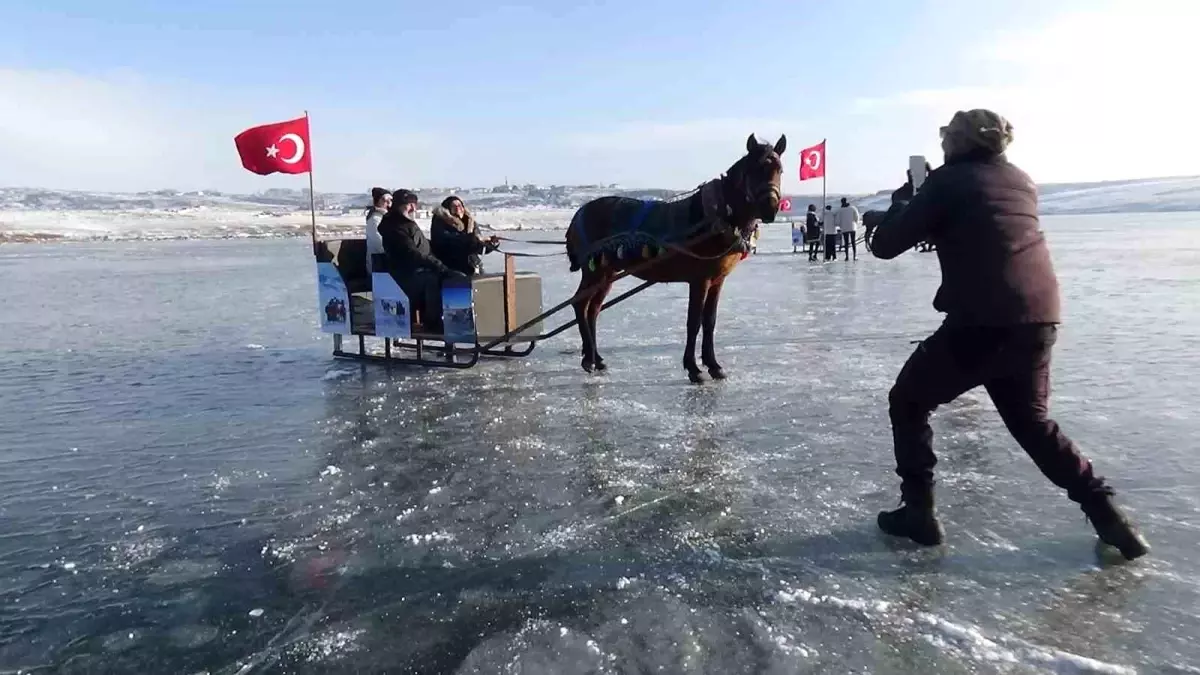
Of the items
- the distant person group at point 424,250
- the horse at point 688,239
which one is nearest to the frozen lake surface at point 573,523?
the horse at point 688,239

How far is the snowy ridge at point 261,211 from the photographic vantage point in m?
61.8

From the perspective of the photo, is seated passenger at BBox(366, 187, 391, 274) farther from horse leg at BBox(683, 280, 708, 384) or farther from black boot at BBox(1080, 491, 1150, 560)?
Result: black boot at BBox(1080, 491, 1150, 560)

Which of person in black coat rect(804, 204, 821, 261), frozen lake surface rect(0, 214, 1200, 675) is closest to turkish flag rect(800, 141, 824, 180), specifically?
person in black coat rect(804, 204, 821, 261)

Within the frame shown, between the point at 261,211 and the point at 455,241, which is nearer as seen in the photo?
the point at 455,241

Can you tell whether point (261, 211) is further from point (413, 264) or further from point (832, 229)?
point (413, 264)

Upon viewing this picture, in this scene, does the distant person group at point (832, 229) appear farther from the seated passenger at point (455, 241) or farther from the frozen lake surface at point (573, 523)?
the seated passenger at point (455, 241)

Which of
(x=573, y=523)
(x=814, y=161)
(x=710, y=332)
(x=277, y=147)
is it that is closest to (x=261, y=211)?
(x=814, y=161)

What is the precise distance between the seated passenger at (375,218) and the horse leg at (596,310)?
6.98 feet

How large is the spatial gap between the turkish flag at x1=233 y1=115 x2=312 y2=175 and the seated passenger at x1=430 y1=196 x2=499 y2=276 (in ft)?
6.08

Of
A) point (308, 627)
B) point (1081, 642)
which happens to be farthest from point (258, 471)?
point (1081, 642)

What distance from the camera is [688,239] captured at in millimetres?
7195

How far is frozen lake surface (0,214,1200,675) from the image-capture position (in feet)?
9.66

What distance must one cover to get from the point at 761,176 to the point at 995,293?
3287 millimetres

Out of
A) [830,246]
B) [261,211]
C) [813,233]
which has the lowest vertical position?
[830,246]
